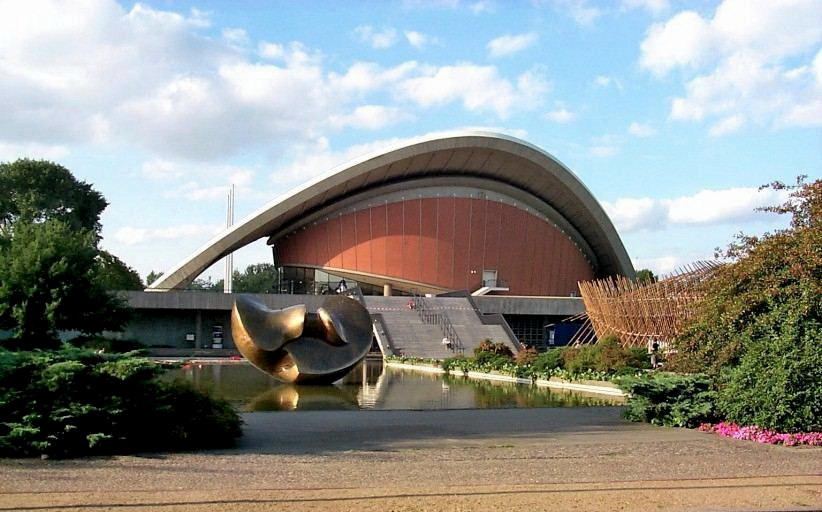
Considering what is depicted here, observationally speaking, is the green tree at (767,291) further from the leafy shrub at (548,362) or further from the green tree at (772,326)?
the leafy shrub at (548,362)

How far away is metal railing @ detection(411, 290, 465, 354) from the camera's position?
1372 inches

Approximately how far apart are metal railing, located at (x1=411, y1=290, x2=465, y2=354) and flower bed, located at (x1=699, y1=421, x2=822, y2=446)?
21861 mm

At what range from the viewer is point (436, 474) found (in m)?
8.47

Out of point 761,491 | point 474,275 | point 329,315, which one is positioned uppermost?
point 474,275

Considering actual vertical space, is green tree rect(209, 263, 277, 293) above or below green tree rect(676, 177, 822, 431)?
above

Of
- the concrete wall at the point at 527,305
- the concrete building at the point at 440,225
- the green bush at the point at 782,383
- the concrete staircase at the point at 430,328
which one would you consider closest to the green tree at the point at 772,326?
the green bush at the point at 782,383

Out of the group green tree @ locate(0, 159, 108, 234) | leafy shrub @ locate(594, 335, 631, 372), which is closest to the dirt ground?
leafy shrub @ locate(594, 335, 631, 372)

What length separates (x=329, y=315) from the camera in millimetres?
20641

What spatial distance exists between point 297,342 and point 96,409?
11.4m

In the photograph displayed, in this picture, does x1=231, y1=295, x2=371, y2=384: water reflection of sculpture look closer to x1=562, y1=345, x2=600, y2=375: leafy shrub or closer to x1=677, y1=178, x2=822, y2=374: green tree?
x1=562, y1=345, x2=600, y2=375: leafy shrub

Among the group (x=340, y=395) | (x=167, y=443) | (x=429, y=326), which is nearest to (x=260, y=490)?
→ (x=167, y=443)

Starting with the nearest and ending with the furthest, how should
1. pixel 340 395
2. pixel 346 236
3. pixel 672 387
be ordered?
1. pixel 672 387
2. pixel 340 395
3. pixel 346 236

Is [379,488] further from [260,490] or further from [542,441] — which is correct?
[542,441]

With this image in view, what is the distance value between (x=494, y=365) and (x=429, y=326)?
1253 cm
